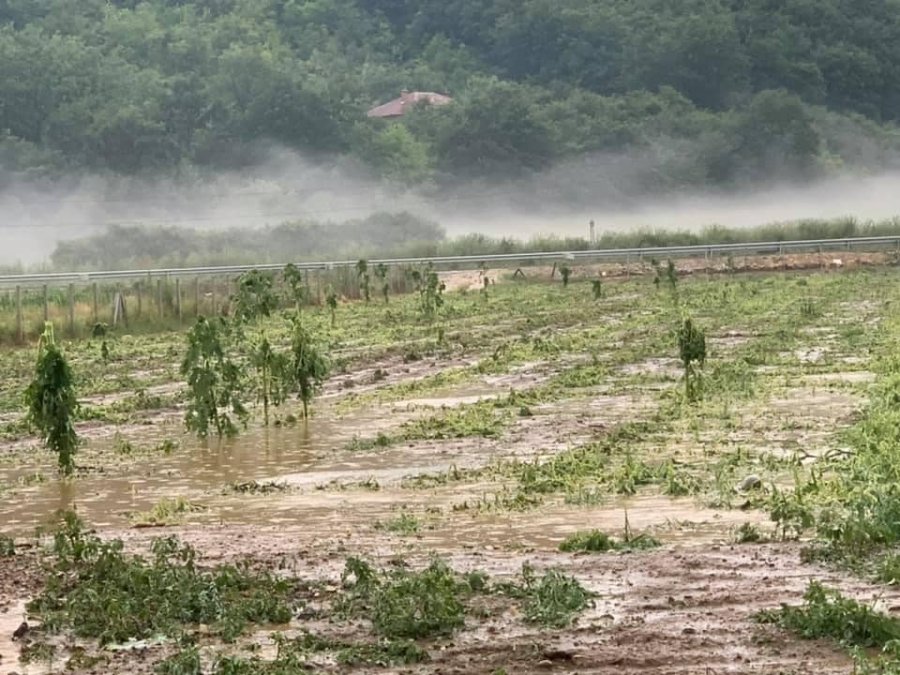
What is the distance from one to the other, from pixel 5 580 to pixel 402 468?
215 inches

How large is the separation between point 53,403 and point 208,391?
2.94 m

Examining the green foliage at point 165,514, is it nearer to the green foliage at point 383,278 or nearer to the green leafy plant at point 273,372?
the green leafy plant at point 273,372

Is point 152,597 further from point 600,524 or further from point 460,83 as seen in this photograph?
point 460,83

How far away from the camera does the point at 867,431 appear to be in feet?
49.6

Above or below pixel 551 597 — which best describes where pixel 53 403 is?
Result: above

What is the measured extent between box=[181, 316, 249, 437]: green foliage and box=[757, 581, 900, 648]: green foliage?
10037mm

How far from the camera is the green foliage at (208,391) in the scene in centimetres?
1798

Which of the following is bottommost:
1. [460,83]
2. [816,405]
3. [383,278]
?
[816,405]

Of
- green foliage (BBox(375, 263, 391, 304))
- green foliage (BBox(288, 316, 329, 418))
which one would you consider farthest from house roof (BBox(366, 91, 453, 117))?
green foliage (BBox(288, 316, 329, 418))

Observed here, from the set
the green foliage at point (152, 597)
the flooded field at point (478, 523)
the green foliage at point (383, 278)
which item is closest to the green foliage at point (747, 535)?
the flooded field at point (478, 523)

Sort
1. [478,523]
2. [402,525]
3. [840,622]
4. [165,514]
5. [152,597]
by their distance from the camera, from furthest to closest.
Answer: [165,514], [478,523], [402,525], [152,597], [840,622]

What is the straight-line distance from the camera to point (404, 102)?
105 m

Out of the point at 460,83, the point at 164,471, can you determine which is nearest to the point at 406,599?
the point at 164,471

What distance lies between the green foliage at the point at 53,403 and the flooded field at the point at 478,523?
1.18ft
